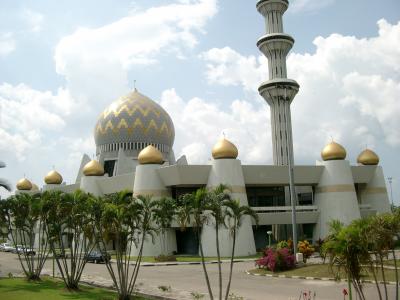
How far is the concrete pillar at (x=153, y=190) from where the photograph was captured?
4541 cm

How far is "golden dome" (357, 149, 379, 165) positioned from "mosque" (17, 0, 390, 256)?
11cm

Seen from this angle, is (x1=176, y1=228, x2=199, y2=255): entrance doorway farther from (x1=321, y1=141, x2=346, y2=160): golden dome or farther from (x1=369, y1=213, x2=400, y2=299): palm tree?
(x1=369, y1=213, x2=400, y2=299): palm tree

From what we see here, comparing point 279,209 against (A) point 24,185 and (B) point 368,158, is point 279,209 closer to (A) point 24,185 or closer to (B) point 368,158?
(B) point 368,158

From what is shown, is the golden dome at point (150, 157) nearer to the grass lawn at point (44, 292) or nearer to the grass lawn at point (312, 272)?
the grass lawn at point (312, 272)

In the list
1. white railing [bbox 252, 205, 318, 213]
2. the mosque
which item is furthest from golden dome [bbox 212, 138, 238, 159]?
white railing [bbox 252, 205, 318, 213]

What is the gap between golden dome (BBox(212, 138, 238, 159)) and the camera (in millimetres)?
44469

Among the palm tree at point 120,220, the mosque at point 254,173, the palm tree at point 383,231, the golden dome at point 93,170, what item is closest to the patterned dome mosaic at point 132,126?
the mosque at point 254,173

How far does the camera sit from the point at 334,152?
48406 mm

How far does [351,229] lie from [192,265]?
25.4 metres

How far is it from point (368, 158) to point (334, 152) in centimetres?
695

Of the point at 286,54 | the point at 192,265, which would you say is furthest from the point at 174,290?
the point at 286,54

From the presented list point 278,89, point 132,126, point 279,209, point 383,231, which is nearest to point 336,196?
point 279,209

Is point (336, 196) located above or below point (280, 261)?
above

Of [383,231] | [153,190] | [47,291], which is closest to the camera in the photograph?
[383,231]
